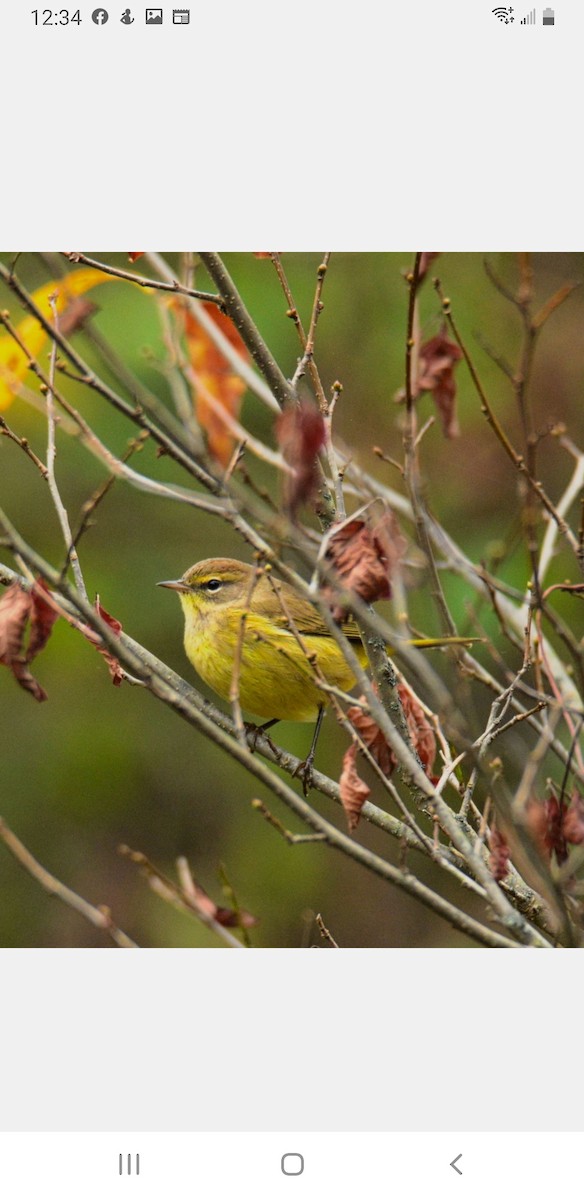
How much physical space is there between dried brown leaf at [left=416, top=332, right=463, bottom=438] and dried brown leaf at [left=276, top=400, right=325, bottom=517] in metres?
0.41

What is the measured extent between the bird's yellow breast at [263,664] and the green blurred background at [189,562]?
0.10 meters

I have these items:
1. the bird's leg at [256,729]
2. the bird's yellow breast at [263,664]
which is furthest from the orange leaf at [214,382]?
the bird's leg at [256,729]

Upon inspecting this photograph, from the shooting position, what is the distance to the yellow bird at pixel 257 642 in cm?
285

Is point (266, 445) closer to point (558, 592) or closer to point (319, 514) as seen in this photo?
point (319, 514)

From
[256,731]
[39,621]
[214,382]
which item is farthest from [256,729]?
[39,621]

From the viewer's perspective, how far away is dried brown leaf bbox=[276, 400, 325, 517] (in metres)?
1.71

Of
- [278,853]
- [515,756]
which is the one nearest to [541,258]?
[515,756]

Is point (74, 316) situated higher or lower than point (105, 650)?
higher

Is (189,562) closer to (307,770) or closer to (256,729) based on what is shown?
(256,729)

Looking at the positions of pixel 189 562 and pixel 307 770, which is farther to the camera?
pixel 189 562

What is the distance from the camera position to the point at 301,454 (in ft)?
5.71

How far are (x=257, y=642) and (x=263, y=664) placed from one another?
6 cm

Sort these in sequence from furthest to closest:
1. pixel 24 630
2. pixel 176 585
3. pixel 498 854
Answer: pixel 176 585, pixel 24 630, pixel 498 854

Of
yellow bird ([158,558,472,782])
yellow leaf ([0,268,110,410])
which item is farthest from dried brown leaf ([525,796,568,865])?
yellow leaf ([0,268,110,410])
